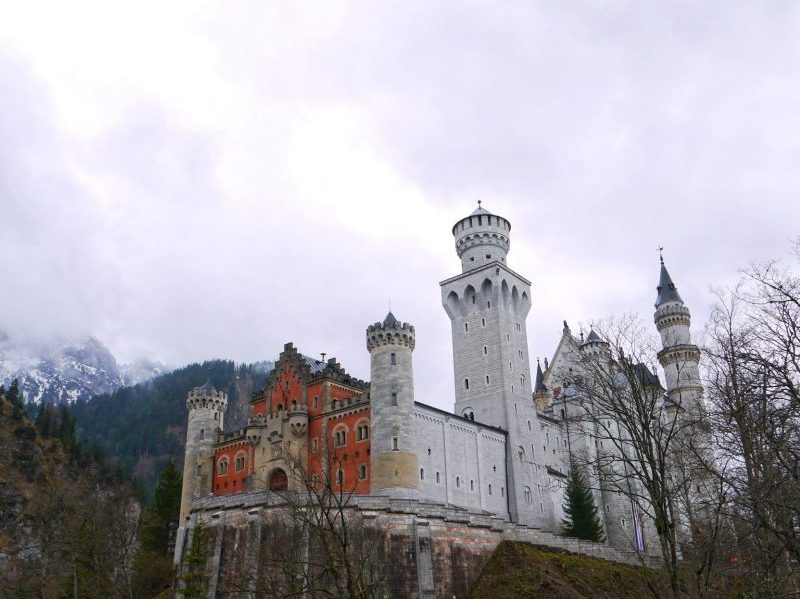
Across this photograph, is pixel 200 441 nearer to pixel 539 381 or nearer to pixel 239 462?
pixel 239 462

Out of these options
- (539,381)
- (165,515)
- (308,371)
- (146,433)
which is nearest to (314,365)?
(308,371)

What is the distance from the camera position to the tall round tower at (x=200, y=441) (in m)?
58.8

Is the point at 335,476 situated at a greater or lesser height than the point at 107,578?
greater

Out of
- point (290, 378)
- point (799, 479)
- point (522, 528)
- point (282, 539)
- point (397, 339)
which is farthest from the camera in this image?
point (290, 378)

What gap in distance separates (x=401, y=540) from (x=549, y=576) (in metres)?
8.57

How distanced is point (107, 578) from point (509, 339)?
36410 millimetres

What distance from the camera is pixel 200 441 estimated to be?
60938 millimetres

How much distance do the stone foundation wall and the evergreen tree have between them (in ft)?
49.9

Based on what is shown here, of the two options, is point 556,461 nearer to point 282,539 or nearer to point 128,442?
point 282,539

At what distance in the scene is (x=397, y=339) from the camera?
52.4m

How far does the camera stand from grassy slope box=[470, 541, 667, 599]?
4019cm

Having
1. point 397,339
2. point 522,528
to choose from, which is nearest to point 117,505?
point 397,339

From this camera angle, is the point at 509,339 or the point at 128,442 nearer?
the point at 509,339

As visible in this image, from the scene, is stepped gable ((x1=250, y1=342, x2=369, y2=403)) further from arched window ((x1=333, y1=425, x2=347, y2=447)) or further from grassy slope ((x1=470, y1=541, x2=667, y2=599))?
grassy slope ((x1=470, y1=541, x2=667, y2=599))
